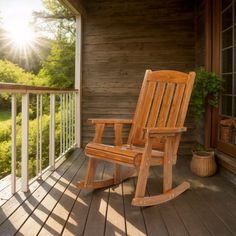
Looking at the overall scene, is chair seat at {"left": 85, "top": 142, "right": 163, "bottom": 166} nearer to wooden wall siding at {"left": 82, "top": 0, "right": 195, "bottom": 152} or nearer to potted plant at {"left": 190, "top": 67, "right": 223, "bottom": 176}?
potted plant at {"left": 190, "top": 67, "right": 223, "bottom": 176}

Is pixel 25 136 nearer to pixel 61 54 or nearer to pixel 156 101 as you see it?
pixel 156 101

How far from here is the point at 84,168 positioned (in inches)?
143

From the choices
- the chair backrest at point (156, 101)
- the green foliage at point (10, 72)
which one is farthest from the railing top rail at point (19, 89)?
the green foliage at point (10, 72)

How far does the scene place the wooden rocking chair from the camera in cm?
232

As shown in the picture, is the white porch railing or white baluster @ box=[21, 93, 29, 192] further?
white baluster @ box=[21, 93, 29, 192]

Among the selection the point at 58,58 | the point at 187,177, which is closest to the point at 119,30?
the point at 187,177

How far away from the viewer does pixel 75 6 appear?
4254mm

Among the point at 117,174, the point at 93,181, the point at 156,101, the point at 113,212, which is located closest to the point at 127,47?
the point at 156,101

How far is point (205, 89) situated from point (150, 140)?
1.42 meters

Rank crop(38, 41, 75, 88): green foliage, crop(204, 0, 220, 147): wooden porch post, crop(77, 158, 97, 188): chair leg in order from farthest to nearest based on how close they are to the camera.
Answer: crop(38, 41, 75, 88): green foliage, crop(204, 0, 220, 147): wooden porch post, crop(77, 158, 97, 188): chair leg

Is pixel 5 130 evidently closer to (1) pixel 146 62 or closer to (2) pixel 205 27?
(1) pixel 146 62

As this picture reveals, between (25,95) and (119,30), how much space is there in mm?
2639

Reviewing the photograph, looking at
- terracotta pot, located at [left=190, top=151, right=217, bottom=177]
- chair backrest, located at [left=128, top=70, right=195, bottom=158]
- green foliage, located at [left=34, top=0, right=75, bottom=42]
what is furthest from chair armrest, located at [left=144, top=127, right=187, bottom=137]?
green foliage, located at [left=34, top=0, right=75, bottom=42]

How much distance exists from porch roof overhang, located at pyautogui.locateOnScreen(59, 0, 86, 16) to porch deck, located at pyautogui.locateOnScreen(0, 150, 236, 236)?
241 cm
